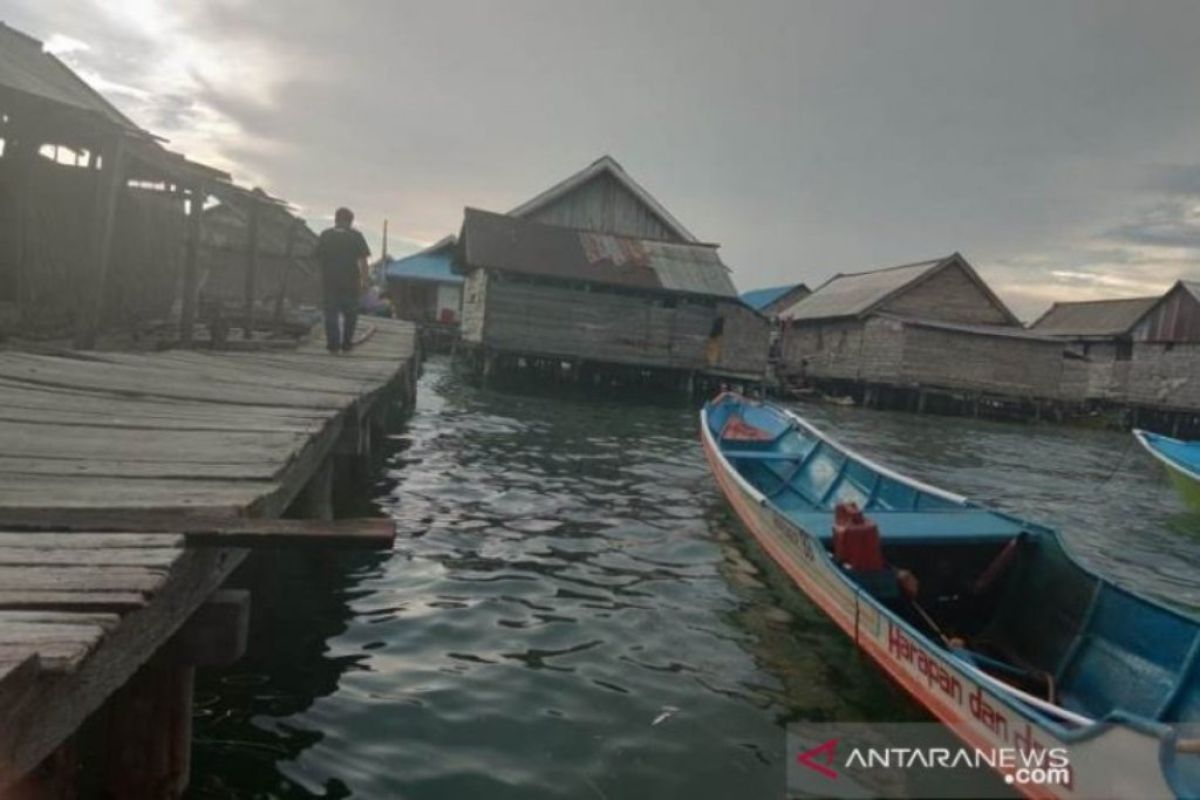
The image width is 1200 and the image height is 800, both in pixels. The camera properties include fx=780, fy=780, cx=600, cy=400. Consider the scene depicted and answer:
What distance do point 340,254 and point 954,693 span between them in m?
9.88

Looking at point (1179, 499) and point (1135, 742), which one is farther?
point (1179, 499)

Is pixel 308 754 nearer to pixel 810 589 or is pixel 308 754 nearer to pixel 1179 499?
pixel 810 589

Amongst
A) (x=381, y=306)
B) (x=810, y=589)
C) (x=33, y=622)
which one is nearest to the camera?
(x=33, y=622)

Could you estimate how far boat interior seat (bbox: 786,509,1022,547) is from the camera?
232 inches

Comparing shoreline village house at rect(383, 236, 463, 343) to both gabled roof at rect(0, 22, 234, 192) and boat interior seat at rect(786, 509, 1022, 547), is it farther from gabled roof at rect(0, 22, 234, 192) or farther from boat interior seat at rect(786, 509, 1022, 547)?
boat interior seat at rect(786, 509, 1022, 547)

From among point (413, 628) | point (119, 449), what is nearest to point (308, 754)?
point (413, 628)

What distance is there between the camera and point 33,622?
87.0 inches

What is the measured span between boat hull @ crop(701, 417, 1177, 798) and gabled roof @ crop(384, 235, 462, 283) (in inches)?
1344

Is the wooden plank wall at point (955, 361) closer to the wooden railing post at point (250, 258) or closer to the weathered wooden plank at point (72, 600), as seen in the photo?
the wooden railing post at point (250, 258)

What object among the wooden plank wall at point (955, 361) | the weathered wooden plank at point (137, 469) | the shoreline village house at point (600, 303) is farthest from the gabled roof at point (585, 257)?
the weathered wooden plank at point (137, 469)

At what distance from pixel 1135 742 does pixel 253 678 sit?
179 inches

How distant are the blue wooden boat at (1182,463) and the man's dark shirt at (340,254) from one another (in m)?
14.3

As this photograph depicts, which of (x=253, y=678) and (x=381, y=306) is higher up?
(x=381, y=306)

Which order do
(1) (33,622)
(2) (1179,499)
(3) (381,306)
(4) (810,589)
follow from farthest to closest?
(3) (381,306) → (2) (1179,499) → (4) (810,589) → (1) (33,622)
